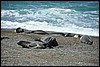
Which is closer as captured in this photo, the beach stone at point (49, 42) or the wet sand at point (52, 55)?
the wet sand at point (52, 55)

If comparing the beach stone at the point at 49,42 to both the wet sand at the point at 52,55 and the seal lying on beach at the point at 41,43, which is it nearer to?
the seal lying on beach at the point at 41,43

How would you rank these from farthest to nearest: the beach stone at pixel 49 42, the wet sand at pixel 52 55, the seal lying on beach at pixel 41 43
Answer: the beach stone at pixel 49 42 → the seal lying on beach at pixel 41 43 → the wet sand at pixel 52 55

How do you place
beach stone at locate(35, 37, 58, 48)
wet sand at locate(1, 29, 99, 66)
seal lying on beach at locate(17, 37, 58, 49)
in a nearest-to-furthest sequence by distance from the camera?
1. wet sand at locate(1, 29, 99, 66)
2. seal lying on beach at locate(17, 37, 58, 49)
3. beach stone at locate(35, 37, 58, 48)

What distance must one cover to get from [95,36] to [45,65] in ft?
23.9

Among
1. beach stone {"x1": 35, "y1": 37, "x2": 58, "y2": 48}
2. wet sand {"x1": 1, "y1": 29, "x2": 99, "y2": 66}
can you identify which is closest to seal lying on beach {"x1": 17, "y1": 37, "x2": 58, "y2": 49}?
beach stone {"x1": 35, "y1": 37, "x2": 58, "y2": 48}

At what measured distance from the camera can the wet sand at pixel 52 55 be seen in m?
8.12

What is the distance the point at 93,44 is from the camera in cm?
1219

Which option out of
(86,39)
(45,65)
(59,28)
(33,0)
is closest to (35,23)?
(59,28)

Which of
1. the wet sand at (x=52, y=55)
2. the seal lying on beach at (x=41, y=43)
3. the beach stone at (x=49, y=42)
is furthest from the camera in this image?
the beach stone at (x=49, y=42)

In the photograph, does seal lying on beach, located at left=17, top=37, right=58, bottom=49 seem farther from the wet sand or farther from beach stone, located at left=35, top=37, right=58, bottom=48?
the wet sand

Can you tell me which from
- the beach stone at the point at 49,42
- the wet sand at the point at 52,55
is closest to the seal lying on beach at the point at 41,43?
the beach stone at the point at 49,42

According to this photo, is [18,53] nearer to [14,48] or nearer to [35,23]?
[14,48]

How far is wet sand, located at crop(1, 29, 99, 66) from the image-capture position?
8.12 meters

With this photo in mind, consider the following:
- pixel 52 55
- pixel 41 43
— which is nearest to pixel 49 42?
pixel 41 43
